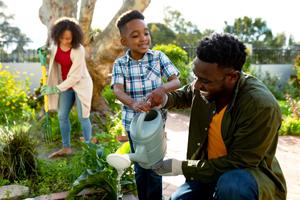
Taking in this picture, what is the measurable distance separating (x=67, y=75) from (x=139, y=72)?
1.79m

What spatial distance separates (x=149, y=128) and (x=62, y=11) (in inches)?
174

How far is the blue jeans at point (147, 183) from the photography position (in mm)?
2652

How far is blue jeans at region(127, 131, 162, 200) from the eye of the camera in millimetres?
2652

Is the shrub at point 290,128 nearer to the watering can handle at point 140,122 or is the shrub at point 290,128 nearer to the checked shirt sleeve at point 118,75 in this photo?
the checked shirt sleeve at point 118,75

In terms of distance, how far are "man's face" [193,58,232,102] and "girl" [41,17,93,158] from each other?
2513 millimetres

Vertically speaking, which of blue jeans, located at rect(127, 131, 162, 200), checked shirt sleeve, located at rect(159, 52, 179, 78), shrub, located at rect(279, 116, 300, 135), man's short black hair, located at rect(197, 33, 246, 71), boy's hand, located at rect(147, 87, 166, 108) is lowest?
shrub, located at rect(279, 116, 300, 135)

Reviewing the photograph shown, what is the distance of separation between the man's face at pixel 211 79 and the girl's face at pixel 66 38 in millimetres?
2579

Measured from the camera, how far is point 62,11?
5.97 m

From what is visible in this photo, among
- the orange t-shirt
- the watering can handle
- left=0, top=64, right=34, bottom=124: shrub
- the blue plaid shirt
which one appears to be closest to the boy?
the blue plaid shirt

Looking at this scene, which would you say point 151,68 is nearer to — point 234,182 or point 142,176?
point 142,176

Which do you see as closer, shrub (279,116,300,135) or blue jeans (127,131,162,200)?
blue jeans (127,131,162,200)

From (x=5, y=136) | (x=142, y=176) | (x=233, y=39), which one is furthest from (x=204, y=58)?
(x=5, y=136)

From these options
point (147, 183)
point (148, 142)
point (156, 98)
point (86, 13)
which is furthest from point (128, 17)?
point (86, 13)

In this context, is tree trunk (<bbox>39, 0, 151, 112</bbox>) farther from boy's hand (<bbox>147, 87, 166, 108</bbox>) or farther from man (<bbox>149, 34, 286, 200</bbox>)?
man (<bbox>149, 34, 286, 200</bbox>)
